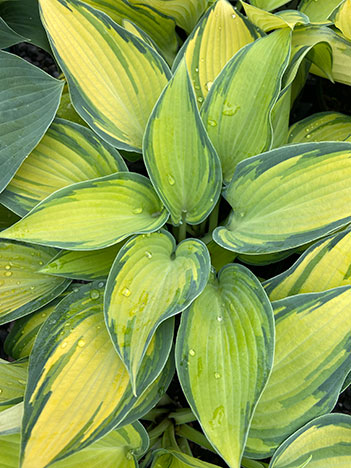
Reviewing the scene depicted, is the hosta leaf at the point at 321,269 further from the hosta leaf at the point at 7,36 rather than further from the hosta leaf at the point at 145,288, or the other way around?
the hosta leaf at the point at 7,36

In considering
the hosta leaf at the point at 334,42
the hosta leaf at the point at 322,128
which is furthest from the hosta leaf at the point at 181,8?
the hosta leaf at the point at 322,128

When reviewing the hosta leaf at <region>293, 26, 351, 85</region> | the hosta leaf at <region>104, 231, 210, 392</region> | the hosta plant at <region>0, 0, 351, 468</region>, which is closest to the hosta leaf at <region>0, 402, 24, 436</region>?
the hosta plant at <region>0, 0, 351, 468</region>

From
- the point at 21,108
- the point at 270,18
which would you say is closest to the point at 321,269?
the point at 270,18

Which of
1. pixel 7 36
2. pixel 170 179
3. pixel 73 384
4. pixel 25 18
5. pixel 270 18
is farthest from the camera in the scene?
pixel 25 18

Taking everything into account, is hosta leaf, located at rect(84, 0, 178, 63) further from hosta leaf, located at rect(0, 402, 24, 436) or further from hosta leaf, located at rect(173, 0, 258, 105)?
hosta leaf, located at rect(0, 402, 24, 436)

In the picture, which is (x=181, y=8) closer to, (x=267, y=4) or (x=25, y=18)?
(x=267, y=4)
